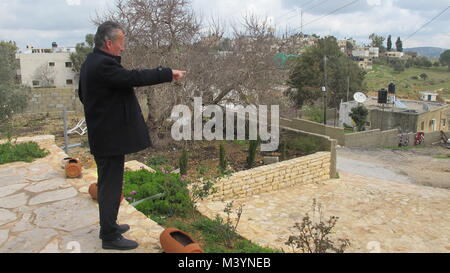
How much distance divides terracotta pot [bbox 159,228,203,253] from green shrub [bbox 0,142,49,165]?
4.05 metres

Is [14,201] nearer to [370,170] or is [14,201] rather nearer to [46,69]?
[370,170]

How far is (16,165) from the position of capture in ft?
19.3

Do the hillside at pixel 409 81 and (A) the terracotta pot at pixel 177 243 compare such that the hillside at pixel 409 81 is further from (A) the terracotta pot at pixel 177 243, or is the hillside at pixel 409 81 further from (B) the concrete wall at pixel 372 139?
(A) the terracotta pot at pixel 177 243

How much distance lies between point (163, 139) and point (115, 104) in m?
7.98

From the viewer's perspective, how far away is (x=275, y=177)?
27.6 feet

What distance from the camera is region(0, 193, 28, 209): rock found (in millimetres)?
4227

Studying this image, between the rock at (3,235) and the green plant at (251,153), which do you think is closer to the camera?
the rock at (3,235)

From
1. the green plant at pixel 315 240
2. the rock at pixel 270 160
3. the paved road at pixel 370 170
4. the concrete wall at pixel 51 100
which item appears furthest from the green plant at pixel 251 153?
the concrete wall at pixel 51 100

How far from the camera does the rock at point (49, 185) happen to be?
4.76 meters

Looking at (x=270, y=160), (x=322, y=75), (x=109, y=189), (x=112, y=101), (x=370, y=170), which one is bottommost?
(x=370, y=170)

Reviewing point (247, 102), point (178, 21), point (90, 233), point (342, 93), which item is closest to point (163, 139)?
point (247, 102)

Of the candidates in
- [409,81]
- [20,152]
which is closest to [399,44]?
[409,81]

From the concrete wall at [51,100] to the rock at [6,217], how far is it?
14.3m

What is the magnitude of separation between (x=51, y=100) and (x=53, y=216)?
15.2m
